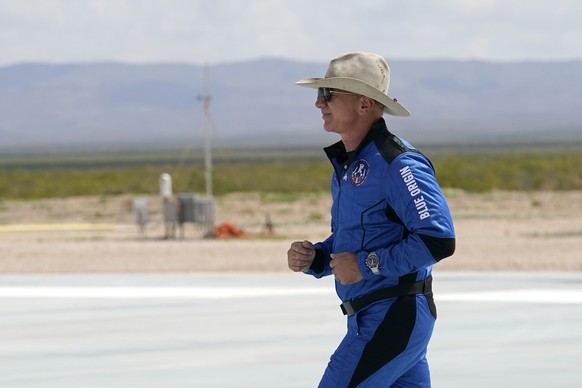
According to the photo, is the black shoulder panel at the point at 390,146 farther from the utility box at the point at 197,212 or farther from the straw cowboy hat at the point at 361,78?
the utility box at the point at 197,212

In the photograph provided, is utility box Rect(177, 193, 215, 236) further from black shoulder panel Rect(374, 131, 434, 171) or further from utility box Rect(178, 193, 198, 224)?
black shoulder panel Rect(374, 131, 434, 171)

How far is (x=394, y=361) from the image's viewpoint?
4.04 meters

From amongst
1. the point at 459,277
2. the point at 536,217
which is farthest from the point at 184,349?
the point at 536,217

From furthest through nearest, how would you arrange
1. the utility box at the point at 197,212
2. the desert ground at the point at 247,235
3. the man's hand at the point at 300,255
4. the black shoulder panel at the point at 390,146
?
the utility box at the point at 197,212, the desert ground at the point at 247,235, the man's hand at the point at 300,255, the black shoulder panel at the point at 390,146

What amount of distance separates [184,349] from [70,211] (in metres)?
32.4

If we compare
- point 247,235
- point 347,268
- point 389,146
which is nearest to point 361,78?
point 389,146

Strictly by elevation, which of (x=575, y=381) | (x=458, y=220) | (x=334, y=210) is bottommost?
(x=575, y=381)

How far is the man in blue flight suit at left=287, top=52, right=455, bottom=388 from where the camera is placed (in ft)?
12.9

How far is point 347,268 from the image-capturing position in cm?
402

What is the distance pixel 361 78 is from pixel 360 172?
0.96 ft

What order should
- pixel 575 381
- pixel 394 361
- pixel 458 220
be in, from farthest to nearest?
pixel 458 220 → pixel 575 381 → pixel 394 361

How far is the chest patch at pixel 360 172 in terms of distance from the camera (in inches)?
159

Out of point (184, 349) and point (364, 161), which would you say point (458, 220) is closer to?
point (184, 349)

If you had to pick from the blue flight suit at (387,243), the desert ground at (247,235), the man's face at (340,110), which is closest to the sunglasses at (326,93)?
the man's face at (340,110)
